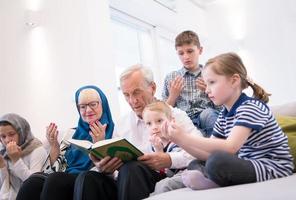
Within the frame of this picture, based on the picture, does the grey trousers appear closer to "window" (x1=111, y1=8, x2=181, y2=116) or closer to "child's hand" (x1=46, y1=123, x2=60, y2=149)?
"child's hand" (x1=46, y1=123, x2=60, y2=149)

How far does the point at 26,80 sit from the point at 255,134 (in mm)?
2380


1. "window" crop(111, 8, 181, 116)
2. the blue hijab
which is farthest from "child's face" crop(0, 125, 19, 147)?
"window" crop(111, 8, 181, 116)

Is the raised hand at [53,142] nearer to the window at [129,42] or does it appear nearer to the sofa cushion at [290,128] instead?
the sofa cushion at [290,128]

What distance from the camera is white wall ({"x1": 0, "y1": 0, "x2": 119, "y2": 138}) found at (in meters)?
2.97

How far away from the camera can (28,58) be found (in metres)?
3.04

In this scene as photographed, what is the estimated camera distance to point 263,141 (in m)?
1.12

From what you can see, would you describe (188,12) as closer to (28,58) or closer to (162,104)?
(28,58)

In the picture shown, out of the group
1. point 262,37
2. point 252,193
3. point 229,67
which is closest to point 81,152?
point 229,67

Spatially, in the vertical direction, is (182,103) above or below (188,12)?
below

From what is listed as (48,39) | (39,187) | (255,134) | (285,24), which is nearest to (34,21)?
(48,39)

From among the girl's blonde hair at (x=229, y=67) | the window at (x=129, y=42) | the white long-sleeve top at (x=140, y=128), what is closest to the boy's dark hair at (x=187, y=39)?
the white long-sleeve top at (x=140, y=128)

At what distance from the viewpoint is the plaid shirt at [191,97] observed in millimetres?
2188

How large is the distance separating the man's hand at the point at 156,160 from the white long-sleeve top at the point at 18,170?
3.06 feet

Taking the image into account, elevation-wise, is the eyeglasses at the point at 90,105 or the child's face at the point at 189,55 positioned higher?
the child's face at the point at 189,55
